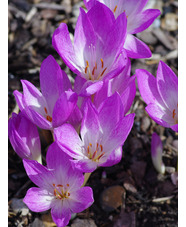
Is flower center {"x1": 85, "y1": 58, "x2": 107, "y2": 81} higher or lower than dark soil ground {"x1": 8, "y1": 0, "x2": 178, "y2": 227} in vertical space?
higher

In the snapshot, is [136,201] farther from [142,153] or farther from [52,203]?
[52,203]

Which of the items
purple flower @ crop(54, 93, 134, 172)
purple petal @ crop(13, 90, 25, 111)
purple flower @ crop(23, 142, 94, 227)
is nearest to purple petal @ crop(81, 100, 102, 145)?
purple flower @ crop(54, 93, 134, 172)

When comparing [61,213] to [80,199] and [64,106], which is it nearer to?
[80,199]

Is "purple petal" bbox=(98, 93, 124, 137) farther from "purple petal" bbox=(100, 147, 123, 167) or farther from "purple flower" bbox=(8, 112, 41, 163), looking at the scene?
"purple flower" bbox=(8, 112, 41, 163)

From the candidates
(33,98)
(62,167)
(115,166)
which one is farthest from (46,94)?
(115,166)

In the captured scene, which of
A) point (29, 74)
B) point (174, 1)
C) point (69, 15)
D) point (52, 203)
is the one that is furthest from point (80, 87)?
point (174, 1)

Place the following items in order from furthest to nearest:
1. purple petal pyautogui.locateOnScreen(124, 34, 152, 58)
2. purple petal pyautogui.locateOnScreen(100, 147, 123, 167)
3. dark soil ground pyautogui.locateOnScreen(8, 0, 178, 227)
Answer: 1. dark soil ground pyautogui.locateOnScreen(8, 0, 178, 227)
2. purple petal pyautogui.locateOnScreen(124, 34, 152, 58)
3. purple petal pyautogui.locateOnScreen(100, 147, 123, 167)
